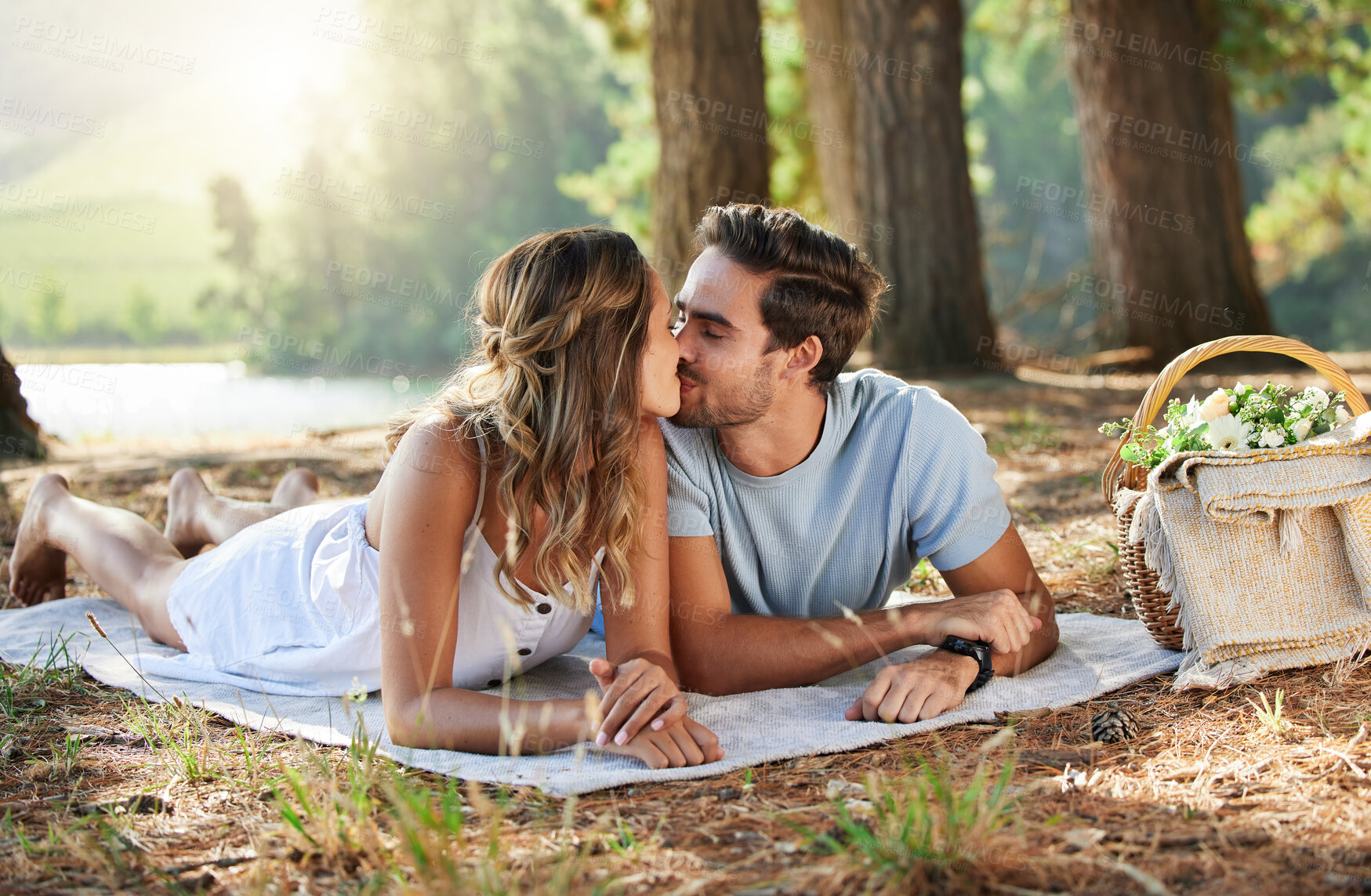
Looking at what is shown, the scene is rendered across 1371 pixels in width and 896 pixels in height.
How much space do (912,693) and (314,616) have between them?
1.59m

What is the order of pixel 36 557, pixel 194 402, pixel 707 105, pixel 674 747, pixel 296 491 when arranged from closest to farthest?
pixel 674 747 < pixel 36 557 < pixel 296 491 < pixel 707 105 < pixel 194 402

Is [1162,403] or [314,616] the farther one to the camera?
[314,616]

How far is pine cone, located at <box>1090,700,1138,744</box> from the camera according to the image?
210 cm

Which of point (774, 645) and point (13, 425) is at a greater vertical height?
point (13, 425)

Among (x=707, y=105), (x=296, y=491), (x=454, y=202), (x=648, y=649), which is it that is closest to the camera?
(x=648, y=649)

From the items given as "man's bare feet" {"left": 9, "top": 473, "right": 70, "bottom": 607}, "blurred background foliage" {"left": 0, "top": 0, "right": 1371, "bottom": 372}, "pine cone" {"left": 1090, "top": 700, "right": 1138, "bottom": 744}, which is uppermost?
"blurred background foliage" {"left": 0, "top": 0, "right": 1371, "bottom": 372}

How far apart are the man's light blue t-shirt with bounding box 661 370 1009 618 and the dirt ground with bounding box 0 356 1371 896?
1.86 ft

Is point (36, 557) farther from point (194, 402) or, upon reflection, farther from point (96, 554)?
point (194, 402)

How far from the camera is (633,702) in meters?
2.05

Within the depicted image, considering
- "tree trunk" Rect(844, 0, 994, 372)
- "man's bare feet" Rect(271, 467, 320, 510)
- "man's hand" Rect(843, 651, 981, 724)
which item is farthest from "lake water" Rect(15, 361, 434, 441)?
"tree trunk" Rect(844, 0, 994, 372)

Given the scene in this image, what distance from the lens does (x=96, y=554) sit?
3236 millimetres

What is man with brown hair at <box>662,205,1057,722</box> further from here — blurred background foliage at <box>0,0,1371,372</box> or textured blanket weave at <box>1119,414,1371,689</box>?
blurred background foliage at <box>0,0,1371,372</box>

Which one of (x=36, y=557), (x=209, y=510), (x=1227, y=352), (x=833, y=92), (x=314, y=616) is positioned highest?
(x=833, y=92)

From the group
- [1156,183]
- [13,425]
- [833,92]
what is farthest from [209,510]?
[833,92]
